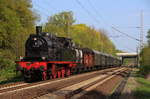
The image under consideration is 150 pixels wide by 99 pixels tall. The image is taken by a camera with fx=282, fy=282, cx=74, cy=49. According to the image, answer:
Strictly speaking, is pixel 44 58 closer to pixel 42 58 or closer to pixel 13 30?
pixel 42 58

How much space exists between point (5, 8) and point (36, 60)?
45.5ft

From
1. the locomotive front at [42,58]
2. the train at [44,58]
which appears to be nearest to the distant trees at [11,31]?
the train at [44,58]

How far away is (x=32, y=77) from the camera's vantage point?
76.9 feet

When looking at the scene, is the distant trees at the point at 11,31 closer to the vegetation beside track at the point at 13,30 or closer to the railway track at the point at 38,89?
the vegetation beside track at the point at 13,30

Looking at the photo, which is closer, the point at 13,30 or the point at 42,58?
the point at 42,58

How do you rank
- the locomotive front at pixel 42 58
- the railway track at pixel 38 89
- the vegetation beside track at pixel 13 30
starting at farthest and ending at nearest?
the vegetation beside track at pixel 13 30 < the locomotive front at pixel 42 58 < the railway track at pixel 38 89

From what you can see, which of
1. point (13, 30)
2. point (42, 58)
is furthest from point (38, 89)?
point (13, 30)

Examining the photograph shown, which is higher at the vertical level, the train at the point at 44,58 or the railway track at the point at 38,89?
the train at the point at 44,58

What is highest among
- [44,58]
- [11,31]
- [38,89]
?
[11,31]

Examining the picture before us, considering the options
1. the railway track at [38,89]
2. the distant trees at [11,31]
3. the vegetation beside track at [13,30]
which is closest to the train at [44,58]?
the railway track at [38,89]

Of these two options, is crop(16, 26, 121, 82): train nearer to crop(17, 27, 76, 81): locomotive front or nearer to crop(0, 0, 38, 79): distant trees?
crop(17, 27, 76, 81): locomotive front

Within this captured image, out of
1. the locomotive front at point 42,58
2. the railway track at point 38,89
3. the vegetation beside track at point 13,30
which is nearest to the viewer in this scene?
the railway track at point 38,89

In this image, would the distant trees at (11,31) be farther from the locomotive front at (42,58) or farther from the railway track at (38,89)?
the railway track at (38,89)

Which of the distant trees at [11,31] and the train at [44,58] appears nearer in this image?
the train at [44,58]
